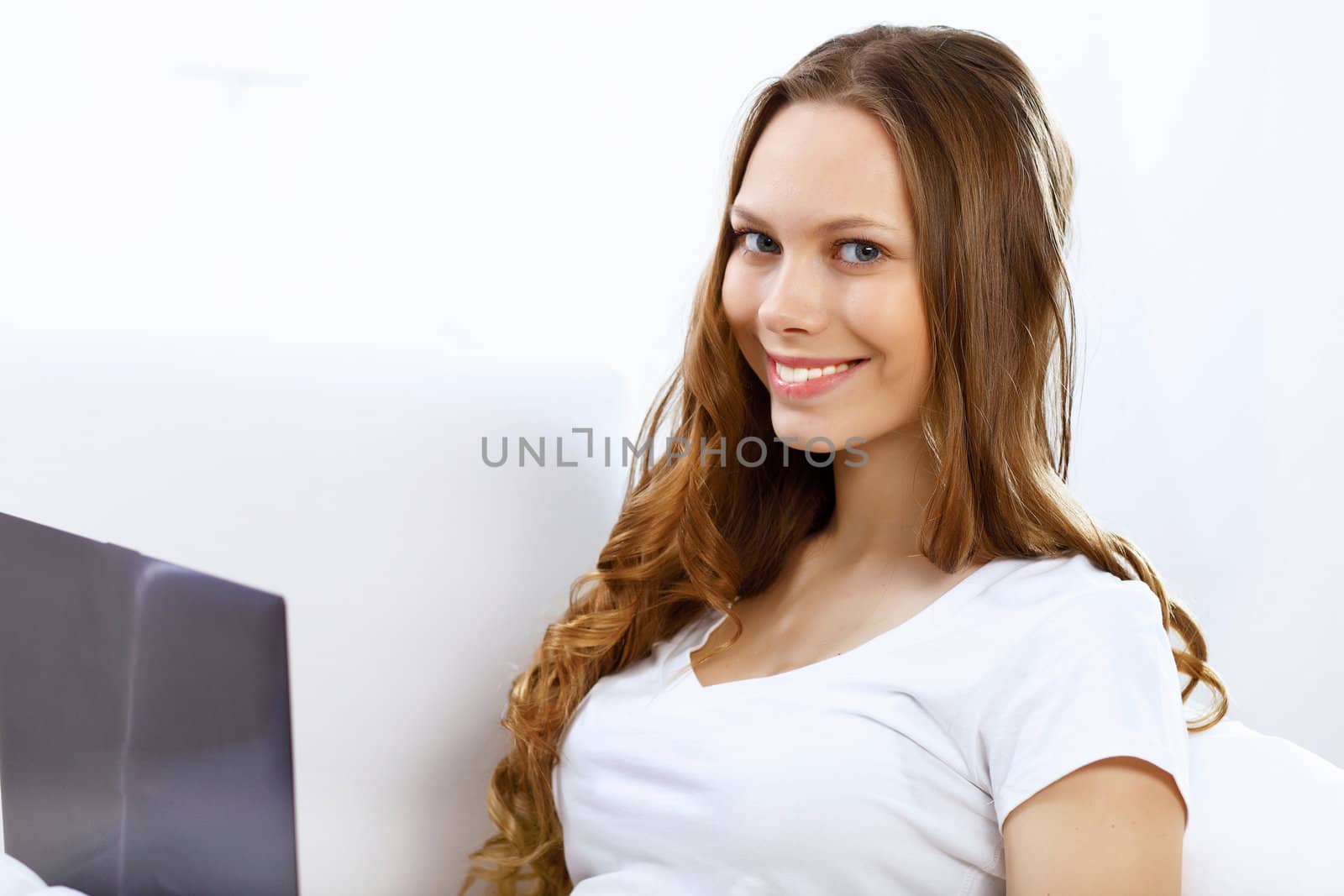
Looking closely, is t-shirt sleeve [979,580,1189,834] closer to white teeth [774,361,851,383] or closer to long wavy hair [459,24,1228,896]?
long wavy hair [459,24,1228,896]

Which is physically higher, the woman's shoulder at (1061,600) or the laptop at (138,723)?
the woman's shoulder at (1061,600)

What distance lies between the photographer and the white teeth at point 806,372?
1.10 metres

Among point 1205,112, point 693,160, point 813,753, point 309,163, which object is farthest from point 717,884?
point 1205,112

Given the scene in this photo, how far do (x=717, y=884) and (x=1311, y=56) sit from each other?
3.91 ft

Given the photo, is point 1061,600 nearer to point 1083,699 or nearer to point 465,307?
point 1083,699

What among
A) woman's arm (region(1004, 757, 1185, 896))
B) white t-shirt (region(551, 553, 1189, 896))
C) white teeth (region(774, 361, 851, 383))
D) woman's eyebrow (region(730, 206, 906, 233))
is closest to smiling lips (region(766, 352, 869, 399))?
white teeth (region(774, 361, 851, 383))

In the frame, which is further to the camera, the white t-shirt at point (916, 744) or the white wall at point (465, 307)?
the white wall at point (465, 307)

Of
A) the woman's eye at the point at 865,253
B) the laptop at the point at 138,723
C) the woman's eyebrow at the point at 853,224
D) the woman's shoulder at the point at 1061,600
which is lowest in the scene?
the laptop at the point at 138,723

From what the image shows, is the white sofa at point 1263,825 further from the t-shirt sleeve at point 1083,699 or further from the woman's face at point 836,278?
the woman's face at point 836,278

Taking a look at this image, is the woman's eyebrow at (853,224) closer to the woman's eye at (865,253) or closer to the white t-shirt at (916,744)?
the woman's eye at (865,253)

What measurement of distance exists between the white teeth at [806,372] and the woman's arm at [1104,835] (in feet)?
1.29

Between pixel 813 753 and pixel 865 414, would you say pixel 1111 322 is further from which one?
pixel 813 753

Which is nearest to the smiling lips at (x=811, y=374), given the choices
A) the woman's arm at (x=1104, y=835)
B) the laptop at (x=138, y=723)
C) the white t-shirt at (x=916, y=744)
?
the white t-shirt at (x=916, y=744)

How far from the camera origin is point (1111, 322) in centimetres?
166
